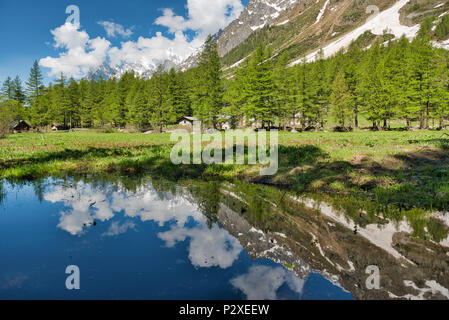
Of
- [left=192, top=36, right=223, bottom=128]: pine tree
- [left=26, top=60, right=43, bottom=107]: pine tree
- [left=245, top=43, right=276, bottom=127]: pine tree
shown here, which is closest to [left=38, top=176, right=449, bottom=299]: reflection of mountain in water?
[left=245, top=43, right=276, bottom=127]: pine tree

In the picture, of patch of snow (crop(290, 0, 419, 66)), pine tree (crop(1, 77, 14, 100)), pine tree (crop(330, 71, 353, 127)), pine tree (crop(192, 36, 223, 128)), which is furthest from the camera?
patch of snow (crop(290, 0, 419, 66))

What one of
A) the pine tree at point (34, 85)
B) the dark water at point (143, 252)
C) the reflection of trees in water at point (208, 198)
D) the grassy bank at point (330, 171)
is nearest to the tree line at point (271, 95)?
the pine tree at point (34, 85)

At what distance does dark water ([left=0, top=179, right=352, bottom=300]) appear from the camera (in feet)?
11.8

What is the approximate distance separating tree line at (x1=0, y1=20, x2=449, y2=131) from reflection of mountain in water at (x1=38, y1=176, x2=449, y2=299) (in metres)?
30.6

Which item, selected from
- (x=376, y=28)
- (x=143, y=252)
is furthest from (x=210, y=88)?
(x=376, y=28)

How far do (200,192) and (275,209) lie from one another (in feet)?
10.7

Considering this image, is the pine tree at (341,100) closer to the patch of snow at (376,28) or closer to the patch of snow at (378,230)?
the patch of snow at (378,230)

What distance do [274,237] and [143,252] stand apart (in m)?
2.93

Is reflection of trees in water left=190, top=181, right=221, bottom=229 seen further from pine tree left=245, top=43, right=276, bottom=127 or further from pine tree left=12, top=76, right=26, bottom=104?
pine tree left=12, top=76, right=26, bottom=104

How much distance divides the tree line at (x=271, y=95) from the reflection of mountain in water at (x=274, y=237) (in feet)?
100

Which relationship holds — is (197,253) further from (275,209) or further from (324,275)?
(275,209)

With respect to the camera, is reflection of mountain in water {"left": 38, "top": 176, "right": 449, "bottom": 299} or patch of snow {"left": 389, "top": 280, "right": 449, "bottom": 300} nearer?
patch of snow {"left": 389, "top": 280, "right": 449, "bottom": 300}

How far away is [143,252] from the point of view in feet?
15.2

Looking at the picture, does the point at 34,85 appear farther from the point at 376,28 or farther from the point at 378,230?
the point at 376,28
